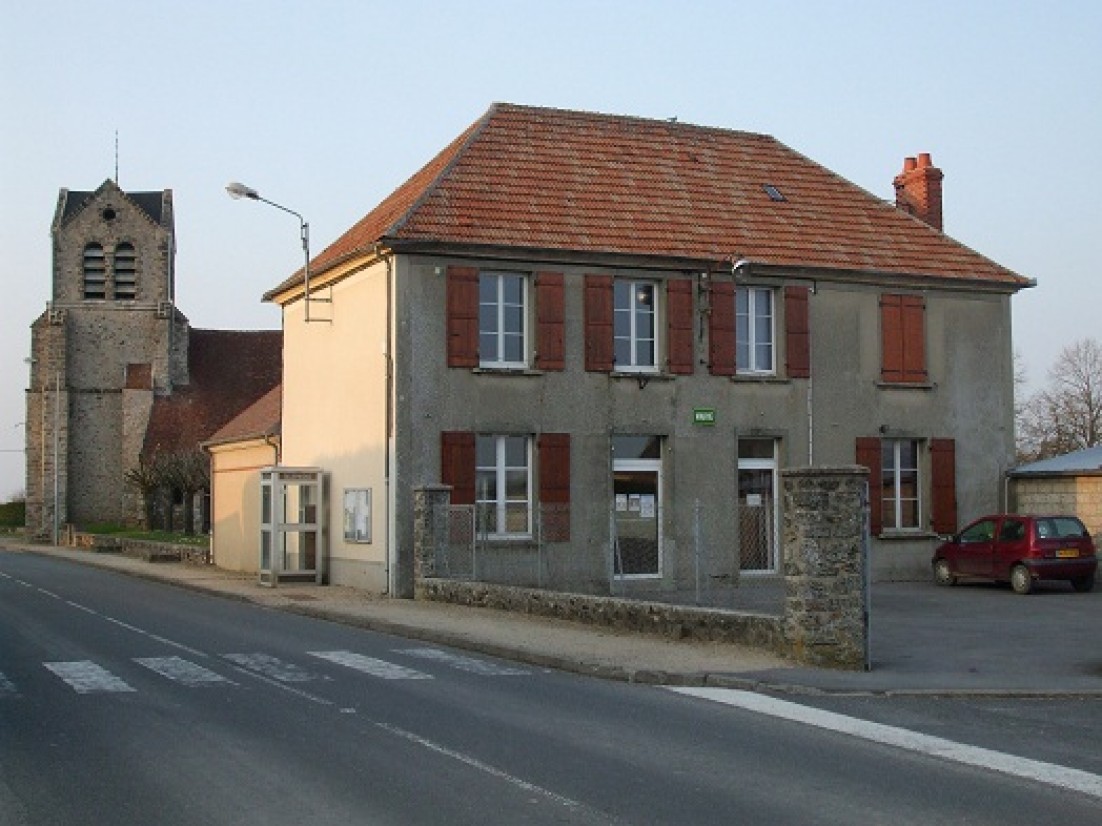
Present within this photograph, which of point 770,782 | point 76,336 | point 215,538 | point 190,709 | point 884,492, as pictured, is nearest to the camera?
point 770,782

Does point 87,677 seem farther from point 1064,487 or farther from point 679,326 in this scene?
point 1064,487

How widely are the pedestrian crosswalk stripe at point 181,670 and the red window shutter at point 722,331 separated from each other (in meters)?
14.2

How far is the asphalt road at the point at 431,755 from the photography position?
26.2 ft

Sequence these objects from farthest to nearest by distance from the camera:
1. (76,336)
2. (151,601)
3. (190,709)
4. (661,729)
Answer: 1. (76,336)
2. (151,601)
3. (190,709)
4. (661,729)

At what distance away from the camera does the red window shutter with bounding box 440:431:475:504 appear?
2525 cm

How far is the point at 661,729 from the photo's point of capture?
432 inches

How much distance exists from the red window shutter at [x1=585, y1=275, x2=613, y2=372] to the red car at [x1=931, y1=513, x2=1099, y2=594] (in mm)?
7708

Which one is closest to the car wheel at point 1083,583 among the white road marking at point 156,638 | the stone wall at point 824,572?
the stone wall at point 824,572

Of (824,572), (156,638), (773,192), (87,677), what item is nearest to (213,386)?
(773,192)

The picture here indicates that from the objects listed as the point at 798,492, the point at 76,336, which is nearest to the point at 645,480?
the point at 798,492

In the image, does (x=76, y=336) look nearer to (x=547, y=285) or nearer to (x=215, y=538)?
(x=215, y=538)

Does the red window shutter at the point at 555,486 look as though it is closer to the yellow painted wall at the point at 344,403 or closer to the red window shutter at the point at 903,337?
the yellow painted wall at the point at 344,403

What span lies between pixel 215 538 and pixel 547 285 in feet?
49.3

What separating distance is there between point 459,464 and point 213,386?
46119 millimetres
